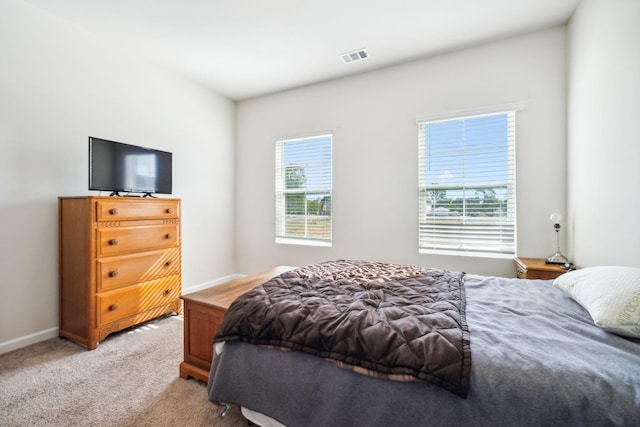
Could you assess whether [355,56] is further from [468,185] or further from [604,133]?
[604,133]

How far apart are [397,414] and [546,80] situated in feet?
10.7

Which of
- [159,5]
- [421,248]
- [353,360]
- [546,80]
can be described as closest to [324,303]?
[353,360]

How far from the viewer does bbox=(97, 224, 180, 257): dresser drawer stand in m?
2.36

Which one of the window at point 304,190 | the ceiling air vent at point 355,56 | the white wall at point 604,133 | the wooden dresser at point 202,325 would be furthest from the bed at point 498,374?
the ceiling air vent at point 355,56

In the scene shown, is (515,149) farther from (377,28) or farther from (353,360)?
(353,360)

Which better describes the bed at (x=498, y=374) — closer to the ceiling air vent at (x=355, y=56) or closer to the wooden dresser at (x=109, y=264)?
the wooden dresser at (x=109, y=264)

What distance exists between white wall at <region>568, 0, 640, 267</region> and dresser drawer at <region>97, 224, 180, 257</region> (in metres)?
3.65

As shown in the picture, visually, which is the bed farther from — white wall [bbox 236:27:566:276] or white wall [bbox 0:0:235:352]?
white wall [bbox 0:0:235:352]

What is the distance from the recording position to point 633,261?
1646mm

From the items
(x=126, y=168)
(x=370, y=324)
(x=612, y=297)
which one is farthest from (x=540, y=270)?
(x=126, y=168)

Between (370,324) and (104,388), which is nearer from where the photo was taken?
(370,324)

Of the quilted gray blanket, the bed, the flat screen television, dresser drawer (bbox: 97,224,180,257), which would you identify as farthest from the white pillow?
the flat screen television

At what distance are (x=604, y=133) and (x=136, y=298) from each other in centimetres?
403

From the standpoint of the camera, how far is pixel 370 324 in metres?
1.18
